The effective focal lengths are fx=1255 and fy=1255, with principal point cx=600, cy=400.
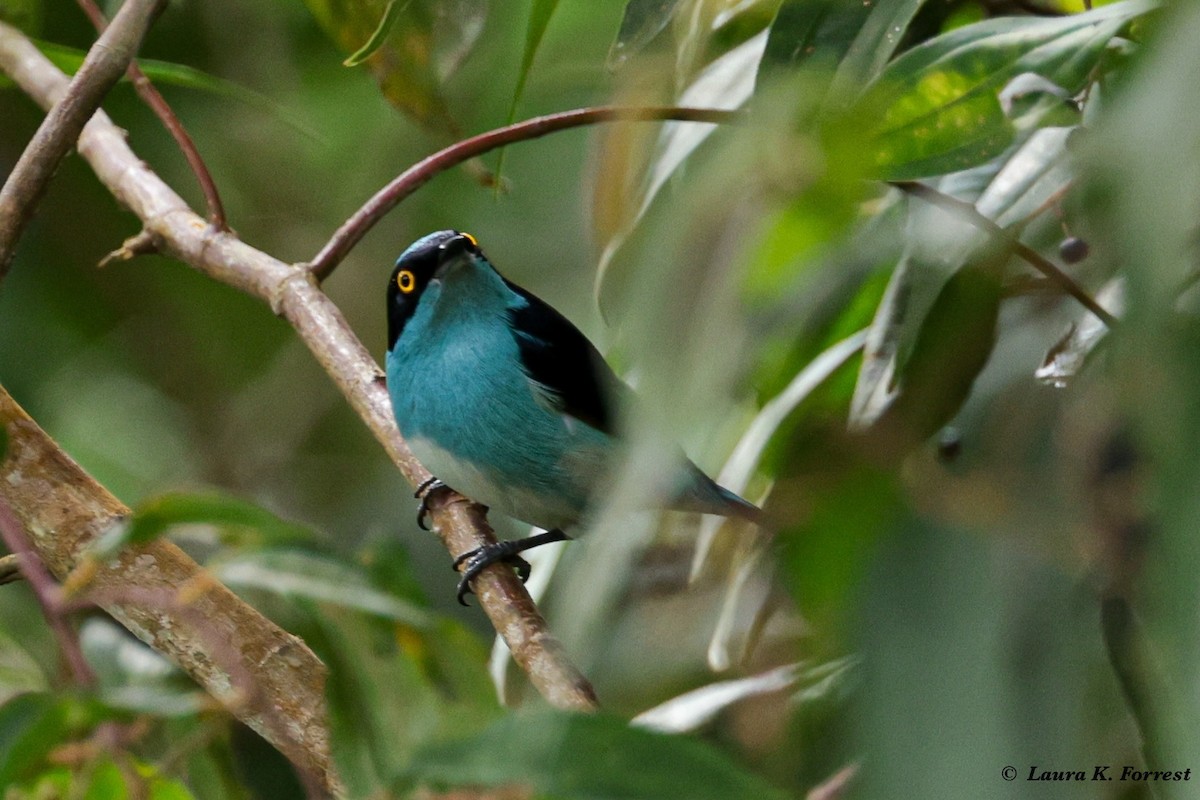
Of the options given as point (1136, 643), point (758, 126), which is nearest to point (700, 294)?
point (758, 126)

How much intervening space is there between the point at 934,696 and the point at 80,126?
1.73m

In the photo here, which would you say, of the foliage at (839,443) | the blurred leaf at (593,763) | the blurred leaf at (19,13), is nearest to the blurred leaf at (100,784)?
the foliage at (839,443)

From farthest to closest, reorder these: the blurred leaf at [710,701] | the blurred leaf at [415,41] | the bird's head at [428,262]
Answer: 1. the bird's head at [428,262]
2. the blurred leaf at [710,701]
3. the blurred leaf at [415,41]

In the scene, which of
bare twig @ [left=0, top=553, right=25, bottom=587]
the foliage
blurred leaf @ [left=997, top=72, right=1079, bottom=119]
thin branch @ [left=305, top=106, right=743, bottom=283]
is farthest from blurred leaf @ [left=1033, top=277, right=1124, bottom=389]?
bare twig @ [left=0, top=553, right=25, bottom=587]

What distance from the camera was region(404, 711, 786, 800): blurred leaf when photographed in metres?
0.97

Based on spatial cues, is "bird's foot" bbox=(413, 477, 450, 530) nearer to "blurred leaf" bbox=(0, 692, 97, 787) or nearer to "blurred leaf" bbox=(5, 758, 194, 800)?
"blurred leaf" bbox=(5, 758, 194, 800)

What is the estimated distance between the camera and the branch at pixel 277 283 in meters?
2.46

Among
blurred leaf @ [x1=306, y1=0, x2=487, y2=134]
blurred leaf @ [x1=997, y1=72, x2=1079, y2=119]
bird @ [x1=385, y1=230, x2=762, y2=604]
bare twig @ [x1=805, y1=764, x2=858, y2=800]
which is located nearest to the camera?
bare twig @ [x1=805, y1=764, x2=858, y2=800]

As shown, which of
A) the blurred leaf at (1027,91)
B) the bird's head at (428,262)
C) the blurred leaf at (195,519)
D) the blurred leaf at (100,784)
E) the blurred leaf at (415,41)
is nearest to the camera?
the blurred leaf at (195,519)

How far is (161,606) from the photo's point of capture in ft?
5.17

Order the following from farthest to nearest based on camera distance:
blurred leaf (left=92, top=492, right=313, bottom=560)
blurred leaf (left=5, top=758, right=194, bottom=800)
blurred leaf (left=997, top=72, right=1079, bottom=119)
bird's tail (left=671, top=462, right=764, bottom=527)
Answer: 1. bird's tail (left=671, top=462, right=764, bottom=527)
2. blurred leaf (left=997, top=72, right=1079, bottom=119)
3. blurred leaf (left=5, top=758, right=194, bottom=800)
4. blurred leaf (left=92, top=492, right=313, bottom=560)

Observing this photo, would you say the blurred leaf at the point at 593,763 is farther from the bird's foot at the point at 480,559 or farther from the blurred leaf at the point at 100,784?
the bird's foot at the point at 480,559

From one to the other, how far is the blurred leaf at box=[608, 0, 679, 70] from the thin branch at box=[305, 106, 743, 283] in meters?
0.09

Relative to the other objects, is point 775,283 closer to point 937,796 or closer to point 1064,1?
point 937,796
